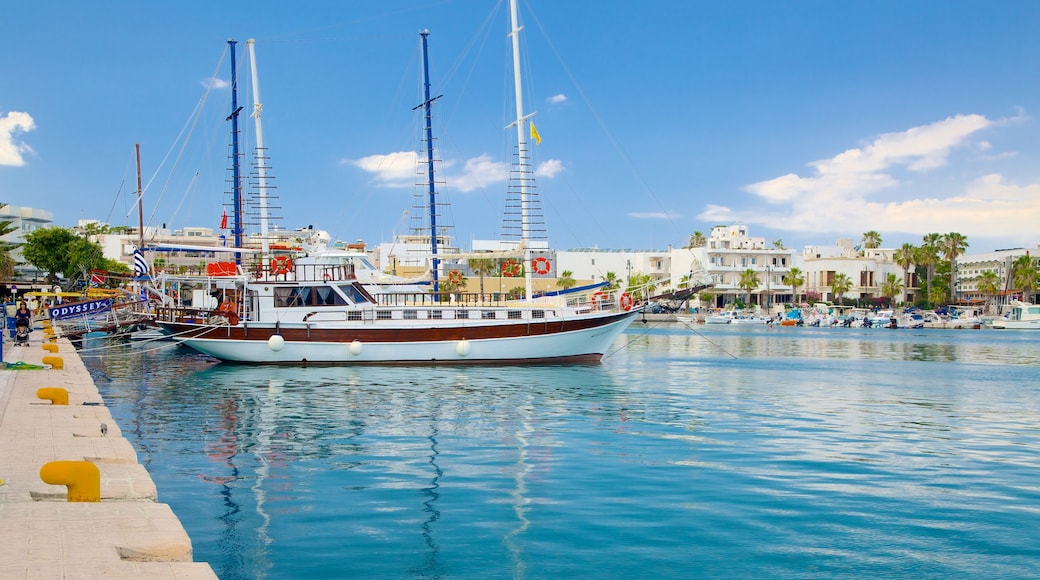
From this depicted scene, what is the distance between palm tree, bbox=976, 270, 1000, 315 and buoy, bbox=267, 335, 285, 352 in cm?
12104

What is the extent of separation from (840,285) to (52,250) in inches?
4294

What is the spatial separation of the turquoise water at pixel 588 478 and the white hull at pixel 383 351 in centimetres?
628

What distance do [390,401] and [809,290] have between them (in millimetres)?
123241

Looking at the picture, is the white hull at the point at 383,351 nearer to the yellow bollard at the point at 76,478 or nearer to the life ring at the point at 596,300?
the life ring at the point at 596,300

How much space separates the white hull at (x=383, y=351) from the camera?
1432 inches

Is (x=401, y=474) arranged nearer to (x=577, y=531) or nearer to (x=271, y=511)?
(x=271, y=511)

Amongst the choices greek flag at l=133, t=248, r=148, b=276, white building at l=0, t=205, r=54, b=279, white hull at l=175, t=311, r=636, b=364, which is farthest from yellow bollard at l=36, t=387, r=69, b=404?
white building at l=0, t=205, r=54, b=279

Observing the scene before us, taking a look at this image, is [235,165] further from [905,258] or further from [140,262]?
[905,258]

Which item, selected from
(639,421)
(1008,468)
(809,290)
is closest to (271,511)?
(639,421)

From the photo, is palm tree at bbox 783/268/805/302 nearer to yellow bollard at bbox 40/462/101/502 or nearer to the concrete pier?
the concrete pier

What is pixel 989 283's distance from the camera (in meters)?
124

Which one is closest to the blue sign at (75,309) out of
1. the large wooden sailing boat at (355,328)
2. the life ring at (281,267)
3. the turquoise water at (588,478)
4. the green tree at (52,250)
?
the large wooden sailing boat at (355,328)

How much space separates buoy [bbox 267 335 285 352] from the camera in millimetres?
35844

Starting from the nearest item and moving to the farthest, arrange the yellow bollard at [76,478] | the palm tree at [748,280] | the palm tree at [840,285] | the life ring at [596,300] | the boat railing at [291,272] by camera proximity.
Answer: the yellow bollard at [76,478]
the boat railing at [291,272]
the life ring at [596,300]
the palm tree at [748,280]
the palm tree at [840,285]
